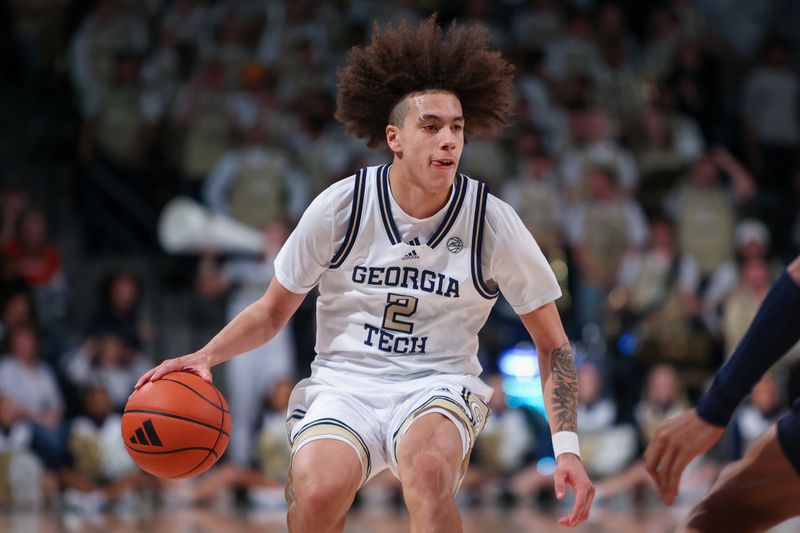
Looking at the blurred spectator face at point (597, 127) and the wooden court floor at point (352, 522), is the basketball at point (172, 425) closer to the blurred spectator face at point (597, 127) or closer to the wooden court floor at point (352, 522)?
the wooden court floor at point (352, 522)

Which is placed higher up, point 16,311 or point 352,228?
point 352,228

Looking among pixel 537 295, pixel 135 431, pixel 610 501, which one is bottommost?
pixel 610 501

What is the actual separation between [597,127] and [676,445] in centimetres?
885

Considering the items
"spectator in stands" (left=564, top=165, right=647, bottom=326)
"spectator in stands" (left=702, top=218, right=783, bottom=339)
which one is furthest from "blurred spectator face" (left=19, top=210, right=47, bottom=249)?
"spectator in stands" (left=702, top=218, right=783, bottom=339)

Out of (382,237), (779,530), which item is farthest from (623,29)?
(382,237)

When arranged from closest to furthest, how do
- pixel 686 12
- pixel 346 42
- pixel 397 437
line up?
pixel 397 437 → pixel 346 42 → pixel 686 12

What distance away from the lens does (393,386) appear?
14.7 feet

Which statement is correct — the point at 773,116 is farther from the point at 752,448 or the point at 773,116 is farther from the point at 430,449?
the point at 752,448

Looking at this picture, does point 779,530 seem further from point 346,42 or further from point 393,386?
point 346,42

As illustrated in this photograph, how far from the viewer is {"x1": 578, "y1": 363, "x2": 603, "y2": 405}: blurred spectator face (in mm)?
9750

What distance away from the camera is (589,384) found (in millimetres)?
9766

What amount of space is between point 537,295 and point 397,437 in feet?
2.51

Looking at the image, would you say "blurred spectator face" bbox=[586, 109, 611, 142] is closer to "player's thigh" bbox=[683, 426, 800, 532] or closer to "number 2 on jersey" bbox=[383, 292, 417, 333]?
"number 2 on jersey" bbox=[383, 292, 417, 333]

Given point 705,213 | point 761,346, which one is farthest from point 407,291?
point 705,213
